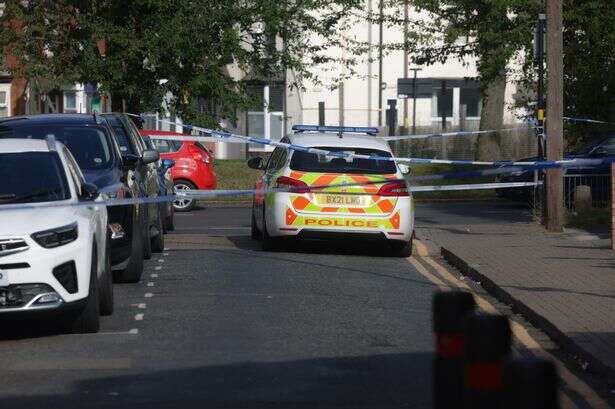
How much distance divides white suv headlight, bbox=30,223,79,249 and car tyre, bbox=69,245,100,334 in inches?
11.9

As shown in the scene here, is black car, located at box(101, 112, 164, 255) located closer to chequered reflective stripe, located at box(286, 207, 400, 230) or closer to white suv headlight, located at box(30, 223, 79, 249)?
chequered reflective stripe, located at box(286, 207, 400, 230)

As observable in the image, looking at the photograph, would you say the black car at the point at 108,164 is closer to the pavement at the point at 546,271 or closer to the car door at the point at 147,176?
the car door at the point at 147,176

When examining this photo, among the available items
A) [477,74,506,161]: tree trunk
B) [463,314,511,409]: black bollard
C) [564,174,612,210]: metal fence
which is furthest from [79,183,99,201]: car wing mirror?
[477,74,506,161]: tree trunk

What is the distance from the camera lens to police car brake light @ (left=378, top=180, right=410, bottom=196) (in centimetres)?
1762

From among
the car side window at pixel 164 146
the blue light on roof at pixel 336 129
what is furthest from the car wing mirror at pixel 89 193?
the car side window at pixel 164 146

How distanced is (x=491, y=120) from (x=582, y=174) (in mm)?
15454

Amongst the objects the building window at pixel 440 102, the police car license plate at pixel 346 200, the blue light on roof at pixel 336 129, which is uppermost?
the building window at pixel 440 102

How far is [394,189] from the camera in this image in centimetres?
1767

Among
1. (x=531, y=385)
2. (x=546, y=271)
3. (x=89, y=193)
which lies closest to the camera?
(x=531, y=385)

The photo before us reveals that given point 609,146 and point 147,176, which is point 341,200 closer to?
point 147,176

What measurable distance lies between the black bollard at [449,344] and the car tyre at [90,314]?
21.0 feet

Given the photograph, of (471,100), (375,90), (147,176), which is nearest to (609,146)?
(147,176)

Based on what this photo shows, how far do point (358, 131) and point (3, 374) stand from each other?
452 inches

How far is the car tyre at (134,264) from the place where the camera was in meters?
14.4
